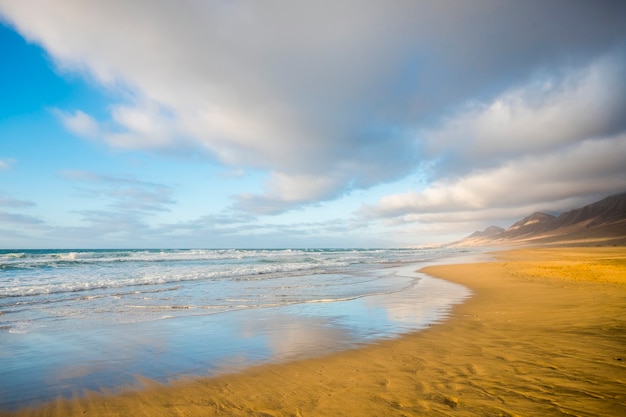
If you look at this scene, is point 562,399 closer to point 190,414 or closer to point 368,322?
point 190,414

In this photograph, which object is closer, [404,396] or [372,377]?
[404,396]

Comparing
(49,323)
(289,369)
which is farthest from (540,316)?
(49,323)

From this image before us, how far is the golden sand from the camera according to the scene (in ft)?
13.3

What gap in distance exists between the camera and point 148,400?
15.0ft

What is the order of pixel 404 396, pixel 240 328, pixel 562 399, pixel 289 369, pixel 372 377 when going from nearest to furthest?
pixel 562 399, pixel 404 396, pixel 372 377, pixel 289 369, pixel 240 328

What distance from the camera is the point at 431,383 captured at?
4773 mm

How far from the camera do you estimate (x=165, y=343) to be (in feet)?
24.1

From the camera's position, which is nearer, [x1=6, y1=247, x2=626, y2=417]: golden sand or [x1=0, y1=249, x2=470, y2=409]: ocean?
[x1=6, y1=247, x2=626, y2=417]: golden sand

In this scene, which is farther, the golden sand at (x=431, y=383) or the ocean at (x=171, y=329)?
the ocean at (x=171, y=329)

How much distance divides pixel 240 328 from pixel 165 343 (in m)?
1.96

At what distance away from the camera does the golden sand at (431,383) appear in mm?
4051

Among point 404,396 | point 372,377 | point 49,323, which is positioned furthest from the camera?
point 49,323

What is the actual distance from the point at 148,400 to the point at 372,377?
338 cm

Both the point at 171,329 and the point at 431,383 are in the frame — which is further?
the point at 171,329
